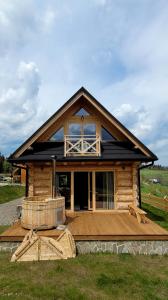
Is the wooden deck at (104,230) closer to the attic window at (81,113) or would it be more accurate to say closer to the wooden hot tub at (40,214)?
the wooden hot tub at (40,214)

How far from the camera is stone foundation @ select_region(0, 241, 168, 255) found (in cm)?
771

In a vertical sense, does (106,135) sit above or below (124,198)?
above

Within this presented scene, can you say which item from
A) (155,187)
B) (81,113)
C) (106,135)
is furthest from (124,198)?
(155,187)

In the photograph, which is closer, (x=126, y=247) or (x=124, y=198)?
(x=126, y=247)

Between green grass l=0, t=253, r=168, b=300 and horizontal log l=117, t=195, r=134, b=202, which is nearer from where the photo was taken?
green grass l=0, t=253, r=168, b=300

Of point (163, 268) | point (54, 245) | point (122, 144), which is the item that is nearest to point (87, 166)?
point (122, 144)

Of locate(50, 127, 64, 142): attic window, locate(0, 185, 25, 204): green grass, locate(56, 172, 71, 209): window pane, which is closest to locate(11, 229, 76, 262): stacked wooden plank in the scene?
locate(56, 172, 71, 209): window pane

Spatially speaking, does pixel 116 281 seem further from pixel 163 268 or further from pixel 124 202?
pixel 124 202

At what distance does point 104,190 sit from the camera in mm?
11859

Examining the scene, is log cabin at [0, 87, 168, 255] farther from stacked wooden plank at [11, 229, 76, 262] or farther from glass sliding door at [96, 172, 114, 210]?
stacked wooden plank at [11, 229, 76, 262]

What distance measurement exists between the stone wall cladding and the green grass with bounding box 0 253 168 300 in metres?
0.37

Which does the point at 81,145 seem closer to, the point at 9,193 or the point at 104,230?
the point at 104,230

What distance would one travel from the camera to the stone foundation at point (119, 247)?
304 inches

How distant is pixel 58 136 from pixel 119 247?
251 inches
